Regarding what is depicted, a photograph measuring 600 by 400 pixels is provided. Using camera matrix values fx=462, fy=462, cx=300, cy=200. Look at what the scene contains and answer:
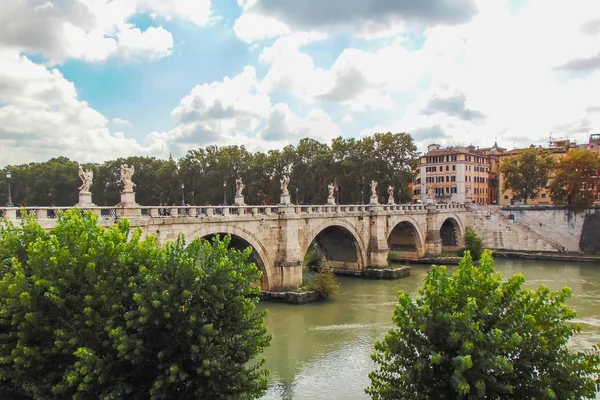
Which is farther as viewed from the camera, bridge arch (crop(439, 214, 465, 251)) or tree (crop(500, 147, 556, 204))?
tree (crop(500, 147, 556, 204))

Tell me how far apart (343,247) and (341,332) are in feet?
43.0

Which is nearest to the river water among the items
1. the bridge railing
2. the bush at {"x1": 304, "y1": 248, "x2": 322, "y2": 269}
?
the bush at {"x1": 304, "y1": 248, "x2": 322, "y2": 269}

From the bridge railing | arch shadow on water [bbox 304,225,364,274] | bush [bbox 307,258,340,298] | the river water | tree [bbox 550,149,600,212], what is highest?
tree [bbox 550,149,600,212]

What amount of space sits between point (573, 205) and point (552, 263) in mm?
7198

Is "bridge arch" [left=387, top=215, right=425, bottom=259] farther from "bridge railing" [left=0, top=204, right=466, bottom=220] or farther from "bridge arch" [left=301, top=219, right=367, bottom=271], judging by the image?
"bridge arch" [left=301, top=219, right=367, bottom=271]

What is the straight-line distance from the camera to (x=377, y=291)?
25.9m

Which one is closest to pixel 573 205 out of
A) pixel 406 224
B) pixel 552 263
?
pixel 552 263

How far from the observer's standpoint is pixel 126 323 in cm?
838

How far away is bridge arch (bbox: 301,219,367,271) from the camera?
97.2 ft

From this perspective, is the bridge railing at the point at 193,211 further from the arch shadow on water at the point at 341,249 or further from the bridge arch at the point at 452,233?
the bridge arch at the point at 452,233

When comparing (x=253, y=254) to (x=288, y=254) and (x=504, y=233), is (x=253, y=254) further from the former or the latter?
(x=504, y=233)

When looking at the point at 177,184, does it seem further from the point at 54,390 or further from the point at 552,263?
the point at 54,390

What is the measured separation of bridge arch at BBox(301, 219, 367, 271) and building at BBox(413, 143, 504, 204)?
23700 mm

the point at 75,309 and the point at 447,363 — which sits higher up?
the point at 75,309
